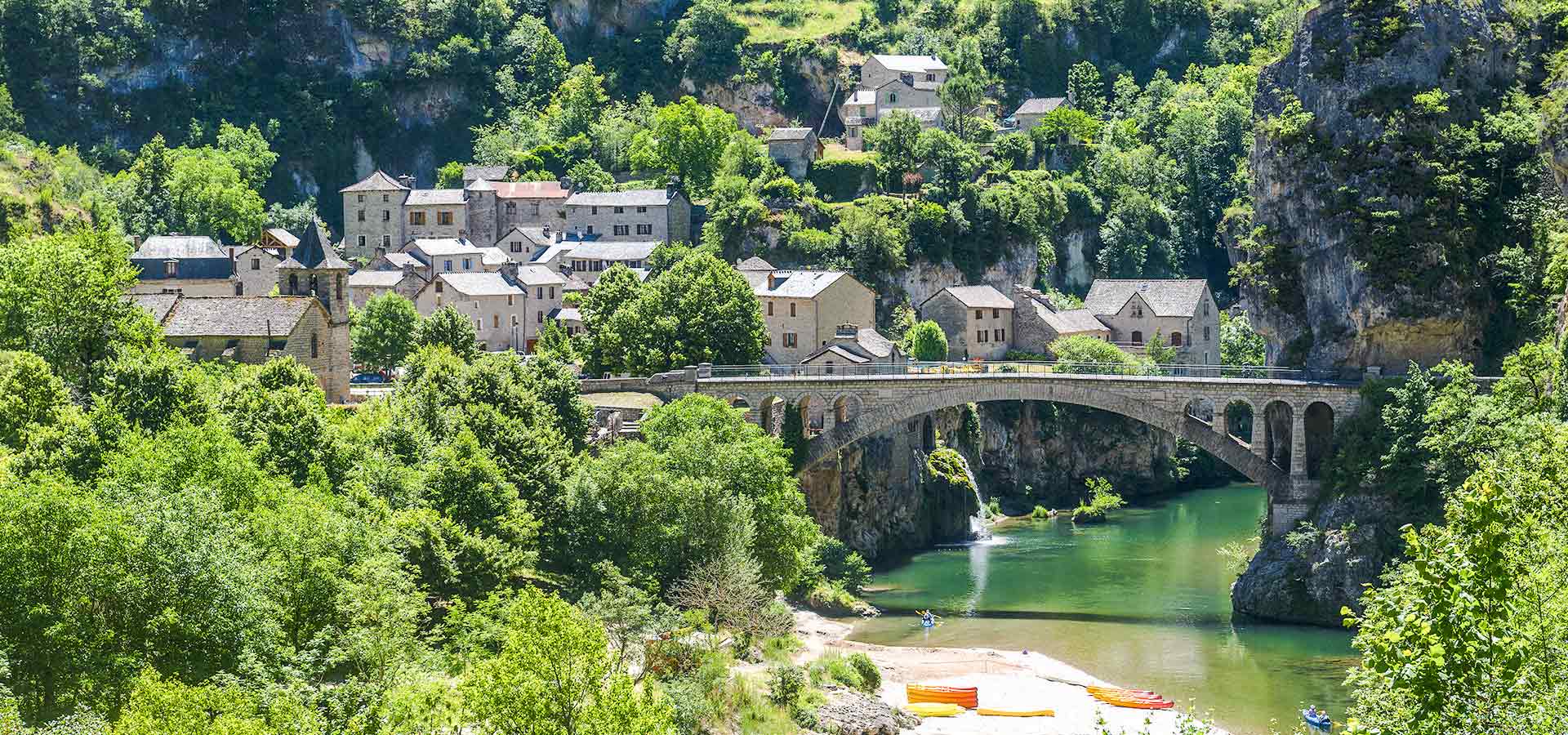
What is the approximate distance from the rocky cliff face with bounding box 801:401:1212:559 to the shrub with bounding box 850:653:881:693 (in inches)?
970

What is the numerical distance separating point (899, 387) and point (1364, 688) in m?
57.6

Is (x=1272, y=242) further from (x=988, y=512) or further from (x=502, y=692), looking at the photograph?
(x=502, y=692)

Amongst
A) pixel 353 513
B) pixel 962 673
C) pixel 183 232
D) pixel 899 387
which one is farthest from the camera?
pixel 183 232

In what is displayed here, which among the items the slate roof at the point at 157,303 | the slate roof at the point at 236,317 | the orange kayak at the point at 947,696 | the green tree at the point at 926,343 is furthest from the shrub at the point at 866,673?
the green tree at the point at 926,343

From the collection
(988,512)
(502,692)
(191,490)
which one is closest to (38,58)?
(988,512)

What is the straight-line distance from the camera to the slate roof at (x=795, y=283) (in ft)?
352

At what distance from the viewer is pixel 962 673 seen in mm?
67500

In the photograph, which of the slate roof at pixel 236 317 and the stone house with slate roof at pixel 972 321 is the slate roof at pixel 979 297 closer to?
the stone house with slate roof at pixel 972 321

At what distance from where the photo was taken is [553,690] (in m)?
39.6

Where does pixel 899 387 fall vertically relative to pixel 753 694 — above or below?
above

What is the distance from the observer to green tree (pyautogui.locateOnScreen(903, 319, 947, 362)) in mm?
114125

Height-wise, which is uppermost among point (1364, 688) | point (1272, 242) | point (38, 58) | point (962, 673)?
point (38, 58)

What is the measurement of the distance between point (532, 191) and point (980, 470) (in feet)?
149

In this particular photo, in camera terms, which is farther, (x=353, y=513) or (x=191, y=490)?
(x=353, y=513)
